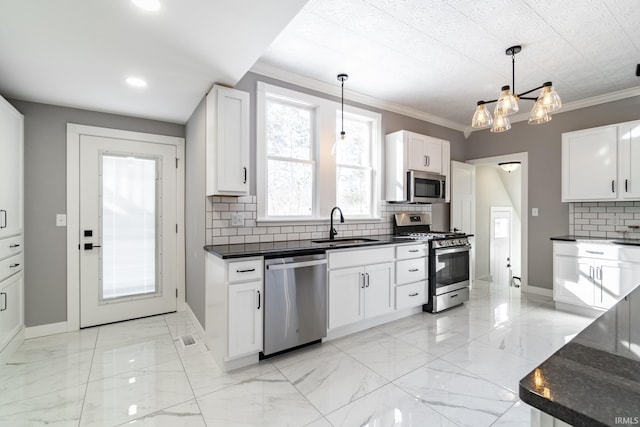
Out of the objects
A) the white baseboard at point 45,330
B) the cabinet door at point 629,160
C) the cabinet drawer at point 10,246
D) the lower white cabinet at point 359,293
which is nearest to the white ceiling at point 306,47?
the cabinet door at point 629,160

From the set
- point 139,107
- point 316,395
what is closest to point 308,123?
point 139,107

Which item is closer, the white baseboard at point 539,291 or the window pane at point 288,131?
the window pane at point 288,131

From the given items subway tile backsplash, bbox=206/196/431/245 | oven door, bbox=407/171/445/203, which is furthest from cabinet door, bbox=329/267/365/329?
oven door, bbox=407/171/445/203

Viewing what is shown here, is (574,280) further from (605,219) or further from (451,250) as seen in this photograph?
(451,250)

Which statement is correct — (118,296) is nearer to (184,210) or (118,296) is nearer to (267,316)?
(184,210)

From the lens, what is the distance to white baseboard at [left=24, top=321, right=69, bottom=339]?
2.88 meters

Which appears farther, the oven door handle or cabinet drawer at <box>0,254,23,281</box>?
the oven door handle

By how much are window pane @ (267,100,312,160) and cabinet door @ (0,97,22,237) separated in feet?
7.23

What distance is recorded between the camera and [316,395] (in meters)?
2.02

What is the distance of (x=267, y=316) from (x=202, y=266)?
3.09ft

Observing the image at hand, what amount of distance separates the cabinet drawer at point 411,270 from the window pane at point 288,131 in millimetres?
1662

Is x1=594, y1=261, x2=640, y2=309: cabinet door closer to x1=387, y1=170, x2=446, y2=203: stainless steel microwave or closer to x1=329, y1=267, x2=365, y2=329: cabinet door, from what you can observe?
x1=387, y1=170, x2=446, y2=203: stainless steel microwave

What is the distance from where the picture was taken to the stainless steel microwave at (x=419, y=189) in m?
3.96

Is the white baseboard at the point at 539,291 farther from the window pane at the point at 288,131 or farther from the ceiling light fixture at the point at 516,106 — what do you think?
the window pane at the point at 288,131
